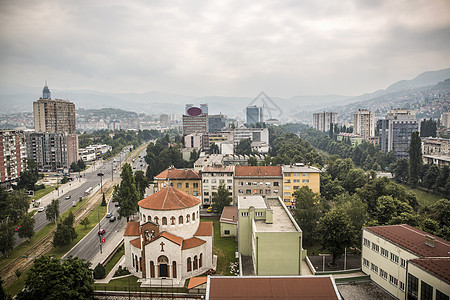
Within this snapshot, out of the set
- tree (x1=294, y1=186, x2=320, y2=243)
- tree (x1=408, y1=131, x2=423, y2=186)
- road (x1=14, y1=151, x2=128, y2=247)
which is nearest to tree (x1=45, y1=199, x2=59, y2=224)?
road (x1=14, y1=151, x2=128, y2=247)

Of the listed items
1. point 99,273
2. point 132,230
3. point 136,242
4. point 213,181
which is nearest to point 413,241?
point 136,242

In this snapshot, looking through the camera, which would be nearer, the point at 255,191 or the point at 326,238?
the point at 326,238

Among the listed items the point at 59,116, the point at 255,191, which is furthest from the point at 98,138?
the point at 255,191

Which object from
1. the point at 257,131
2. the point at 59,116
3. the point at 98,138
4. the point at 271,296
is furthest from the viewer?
the point at 98,138

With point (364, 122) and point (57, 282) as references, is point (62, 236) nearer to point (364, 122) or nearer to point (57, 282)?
point (57, 282)

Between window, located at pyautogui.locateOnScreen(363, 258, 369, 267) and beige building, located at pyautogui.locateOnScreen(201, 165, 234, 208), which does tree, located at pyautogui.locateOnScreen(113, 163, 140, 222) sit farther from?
window, located at pyautogui.locateOnScreen(363, 258, 369, 267)

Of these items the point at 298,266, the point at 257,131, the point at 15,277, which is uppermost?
the point at 257,131

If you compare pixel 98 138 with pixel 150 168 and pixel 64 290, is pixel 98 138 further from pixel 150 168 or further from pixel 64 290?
pixel 64 290

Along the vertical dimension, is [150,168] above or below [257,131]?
below
